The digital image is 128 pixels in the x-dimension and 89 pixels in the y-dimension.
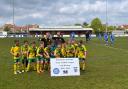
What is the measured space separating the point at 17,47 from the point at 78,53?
11.2 feet

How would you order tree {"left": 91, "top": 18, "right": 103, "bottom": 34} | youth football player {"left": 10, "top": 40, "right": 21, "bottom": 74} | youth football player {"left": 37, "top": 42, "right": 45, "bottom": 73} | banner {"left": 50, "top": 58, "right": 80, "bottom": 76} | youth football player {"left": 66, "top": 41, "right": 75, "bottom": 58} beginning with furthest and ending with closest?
tree {"left": 91, "top": 18, "right": 103, "bottom": 34}, youth football player {"left": 66, "top": 41, "right": 75, "bottom": 58}, youth football player {"left": 37, "top": 42, "right": 45, "bottom": 73}, youth football player {"left": 10, "top": 40, "right": 21, "bottom": 74}, banner {"left": 50, "top": 58, "right": 80, "bottom": 76}

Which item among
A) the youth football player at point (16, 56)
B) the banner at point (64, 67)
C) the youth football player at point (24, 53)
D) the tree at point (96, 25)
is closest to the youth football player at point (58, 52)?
the banner at point (64, 67)

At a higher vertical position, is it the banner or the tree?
the tree

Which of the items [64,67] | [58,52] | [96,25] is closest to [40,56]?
[58,52]

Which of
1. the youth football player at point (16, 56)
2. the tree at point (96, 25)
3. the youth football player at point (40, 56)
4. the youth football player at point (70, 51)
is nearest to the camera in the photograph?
the youth football player at point (16, 56)

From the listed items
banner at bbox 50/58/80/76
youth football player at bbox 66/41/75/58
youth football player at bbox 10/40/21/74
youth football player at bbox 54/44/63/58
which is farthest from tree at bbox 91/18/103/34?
banner at bbox 50/58/80/76

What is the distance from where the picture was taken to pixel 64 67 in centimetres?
1772

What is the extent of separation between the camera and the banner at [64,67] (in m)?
17.6

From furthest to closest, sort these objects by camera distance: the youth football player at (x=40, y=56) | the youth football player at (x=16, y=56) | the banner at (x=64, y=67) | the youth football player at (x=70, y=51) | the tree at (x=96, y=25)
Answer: the tree at (x=96, y=25) < the youth football player at (x=70, y=51) < the youth football player at (x=40, y=56) < the youth football player at (x=16, y=56) < the banner at (x=64, y=67)

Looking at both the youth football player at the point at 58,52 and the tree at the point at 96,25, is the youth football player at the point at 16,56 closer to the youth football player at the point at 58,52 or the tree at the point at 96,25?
the youth football player at the point at 58,52

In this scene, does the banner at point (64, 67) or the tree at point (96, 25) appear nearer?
the banner at point (64, 67)

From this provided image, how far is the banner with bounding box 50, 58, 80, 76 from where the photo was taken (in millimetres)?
17625

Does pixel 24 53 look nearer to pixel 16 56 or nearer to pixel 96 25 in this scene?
pixel 16 56

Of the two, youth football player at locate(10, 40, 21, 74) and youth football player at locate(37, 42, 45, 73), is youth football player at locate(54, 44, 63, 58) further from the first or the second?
youth football player at locate(10, 40, 21, 74)
